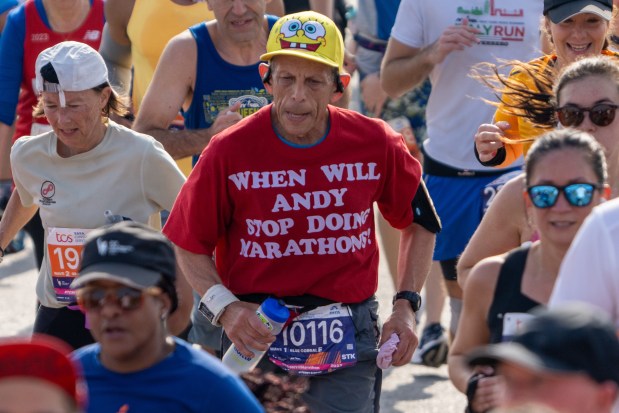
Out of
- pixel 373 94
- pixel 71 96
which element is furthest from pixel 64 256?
pixel 373 94

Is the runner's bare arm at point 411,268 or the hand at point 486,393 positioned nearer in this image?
the hand at point 486,393

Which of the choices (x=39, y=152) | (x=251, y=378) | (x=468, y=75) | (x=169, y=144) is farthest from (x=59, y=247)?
(x=468, y=75)

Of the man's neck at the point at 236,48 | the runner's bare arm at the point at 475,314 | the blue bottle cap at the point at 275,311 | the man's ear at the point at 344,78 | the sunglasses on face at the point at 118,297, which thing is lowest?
the blue bottle cap at the point at 275,311

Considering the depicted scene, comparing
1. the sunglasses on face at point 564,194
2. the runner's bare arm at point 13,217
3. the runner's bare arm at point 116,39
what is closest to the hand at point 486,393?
the sunglasses on face at point 564,194

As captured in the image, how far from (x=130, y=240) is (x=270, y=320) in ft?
4.11

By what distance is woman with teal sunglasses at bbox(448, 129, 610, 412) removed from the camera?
178 inches

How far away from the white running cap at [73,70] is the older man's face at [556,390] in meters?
3.09

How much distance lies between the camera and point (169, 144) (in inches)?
269

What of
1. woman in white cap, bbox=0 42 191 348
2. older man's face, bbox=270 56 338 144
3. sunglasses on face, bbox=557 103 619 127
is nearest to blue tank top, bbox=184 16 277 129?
woman in white cap, bbox=0 42 191 348

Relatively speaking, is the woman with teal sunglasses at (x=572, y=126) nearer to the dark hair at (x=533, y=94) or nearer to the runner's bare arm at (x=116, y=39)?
the dark hair at (x=533, y=94)

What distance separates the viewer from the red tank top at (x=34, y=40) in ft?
26.6

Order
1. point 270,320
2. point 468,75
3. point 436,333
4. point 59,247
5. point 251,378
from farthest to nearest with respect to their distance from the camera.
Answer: point 436,333 → point 468,75 → point 59,247 → point 270,320 → point 251,378

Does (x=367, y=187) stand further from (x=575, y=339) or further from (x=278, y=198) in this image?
→ (x=575, y=339)

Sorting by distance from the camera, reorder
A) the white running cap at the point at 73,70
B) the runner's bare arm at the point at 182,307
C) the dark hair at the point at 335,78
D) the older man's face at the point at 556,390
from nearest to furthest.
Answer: the older man's face at the point at 556,390 < the runner's bare arm at the point at 182,307 < the dark hair at the point at 335,78 < the white running cap at the point at 73,70
